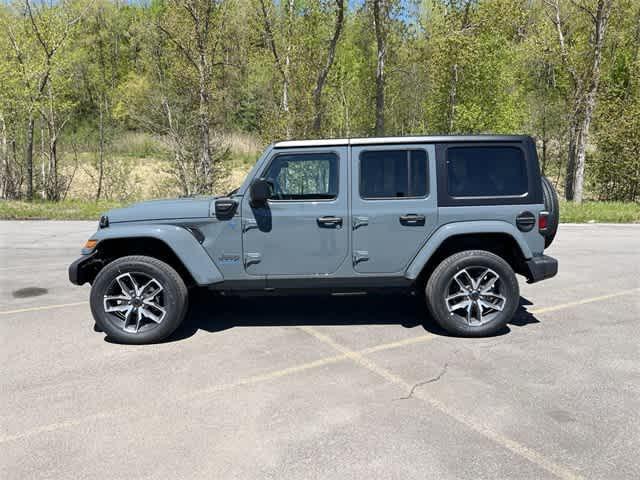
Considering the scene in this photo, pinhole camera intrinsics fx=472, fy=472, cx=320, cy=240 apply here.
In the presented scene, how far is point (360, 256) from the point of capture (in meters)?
4.62

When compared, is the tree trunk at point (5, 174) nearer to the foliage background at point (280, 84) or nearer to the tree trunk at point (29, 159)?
the foliage background at point (280, 84)

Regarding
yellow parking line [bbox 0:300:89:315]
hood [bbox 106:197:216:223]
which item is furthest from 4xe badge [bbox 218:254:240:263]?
yellow parking line [bbox 0:300:89:315]

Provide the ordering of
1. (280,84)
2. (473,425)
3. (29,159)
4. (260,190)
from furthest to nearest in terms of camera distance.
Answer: (29,159)
(280,84)
(260,190)
(473,425)

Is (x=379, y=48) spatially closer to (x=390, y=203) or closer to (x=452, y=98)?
(x=452, y=98)

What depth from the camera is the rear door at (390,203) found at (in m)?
4.58

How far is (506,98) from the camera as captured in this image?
81.6 ft

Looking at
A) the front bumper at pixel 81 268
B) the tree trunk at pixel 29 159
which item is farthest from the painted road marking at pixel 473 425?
the tree trunk at pixel 29 159

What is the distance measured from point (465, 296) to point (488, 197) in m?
1.00

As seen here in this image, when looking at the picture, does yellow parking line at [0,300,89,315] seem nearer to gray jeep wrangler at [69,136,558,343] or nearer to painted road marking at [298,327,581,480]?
gray jeep wrangler at [69,136,558,343]

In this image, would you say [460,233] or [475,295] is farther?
[475,295]

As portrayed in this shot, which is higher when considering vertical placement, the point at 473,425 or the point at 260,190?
the point at 260,190

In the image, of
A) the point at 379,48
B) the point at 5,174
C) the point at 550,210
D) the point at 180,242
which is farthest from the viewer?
the point at 5,174

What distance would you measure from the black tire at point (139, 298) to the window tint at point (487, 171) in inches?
113

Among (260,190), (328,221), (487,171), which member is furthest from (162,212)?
(487,171)
